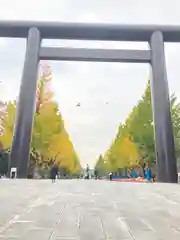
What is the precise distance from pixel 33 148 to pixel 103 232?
24.5m

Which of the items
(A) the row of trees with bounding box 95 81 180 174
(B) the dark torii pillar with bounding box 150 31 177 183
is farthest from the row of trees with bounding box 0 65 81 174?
(B) the dark torii pillar with bounding box 150 31 177 183

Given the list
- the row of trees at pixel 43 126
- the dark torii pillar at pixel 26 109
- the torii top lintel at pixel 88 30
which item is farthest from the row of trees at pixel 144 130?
the dark torii pillar at pixel 26 109

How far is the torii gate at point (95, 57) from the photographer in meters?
19.6

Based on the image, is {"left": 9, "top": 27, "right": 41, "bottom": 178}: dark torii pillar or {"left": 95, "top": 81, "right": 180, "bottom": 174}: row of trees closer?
{"left": 9, "top": 27, "right": 41, "bottom": 178}: dark torii pillar

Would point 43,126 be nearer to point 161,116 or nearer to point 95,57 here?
point 95,57

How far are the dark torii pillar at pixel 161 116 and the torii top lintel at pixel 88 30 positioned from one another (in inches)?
27.1

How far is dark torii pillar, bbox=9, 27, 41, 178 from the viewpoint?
770 inches

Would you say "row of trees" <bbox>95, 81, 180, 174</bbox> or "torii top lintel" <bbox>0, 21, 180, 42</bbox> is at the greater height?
"torii top lintel" <bbox>0, 21, 180, 42</bbox>

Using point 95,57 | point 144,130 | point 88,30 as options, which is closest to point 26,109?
point 95,57

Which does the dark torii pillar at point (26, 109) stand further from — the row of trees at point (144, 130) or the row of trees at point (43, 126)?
the row of trees at point (144, 130)

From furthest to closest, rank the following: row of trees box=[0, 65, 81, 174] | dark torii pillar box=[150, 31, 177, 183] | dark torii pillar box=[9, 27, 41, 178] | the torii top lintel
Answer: row of trees box=[0, 65, 81, 174] < the torii top lintel < dark torii pillar box=[9, 27, 41, 178] < dark torii pillar box=[150, 31, 177, 183]

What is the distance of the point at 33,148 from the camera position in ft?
92.0

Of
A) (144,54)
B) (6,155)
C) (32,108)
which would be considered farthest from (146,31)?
(6,155)

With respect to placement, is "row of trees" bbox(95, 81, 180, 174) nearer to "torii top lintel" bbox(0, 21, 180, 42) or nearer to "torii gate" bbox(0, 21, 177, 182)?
"torii gate" bbox(0, 21, 177, 182)
